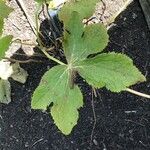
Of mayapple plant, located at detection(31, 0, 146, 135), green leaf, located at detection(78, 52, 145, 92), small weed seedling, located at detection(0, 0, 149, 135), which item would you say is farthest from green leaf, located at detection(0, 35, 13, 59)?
green leaf, located at detection(78, 52, 145, 92)

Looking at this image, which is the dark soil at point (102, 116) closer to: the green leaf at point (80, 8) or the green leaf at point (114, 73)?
the green leaf at point (80, 8)

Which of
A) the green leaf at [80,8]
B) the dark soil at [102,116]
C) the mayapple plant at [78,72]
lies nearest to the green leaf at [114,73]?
the mayapple plant at [78,72]

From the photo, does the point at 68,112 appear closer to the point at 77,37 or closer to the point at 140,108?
the point at 77,37

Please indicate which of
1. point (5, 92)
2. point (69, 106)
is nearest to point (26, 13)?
point (5, 92)

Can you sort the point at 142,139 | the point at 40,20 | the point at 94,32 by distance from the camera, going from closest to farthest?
the point at 94,32, the point at 142,139, the point at 40,20

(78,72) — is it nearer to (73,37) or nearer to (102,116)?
(73,37)

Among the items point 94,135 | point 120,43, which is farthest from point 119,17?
point 94,135
